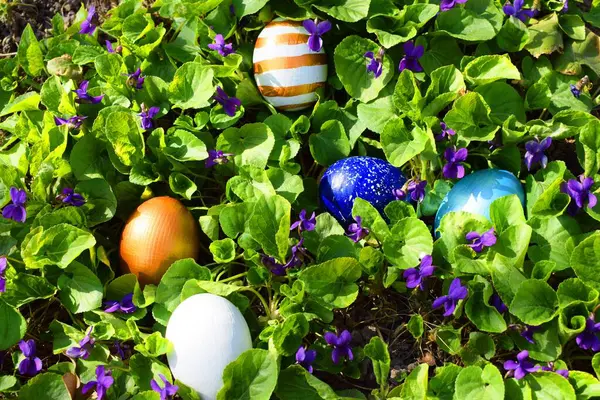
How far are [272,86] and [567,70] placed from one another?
39.4 inches

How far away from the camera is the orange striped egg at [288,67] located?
237 cm

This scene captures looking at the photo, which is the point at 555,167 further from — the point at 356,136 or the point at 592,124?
the point at 356,136

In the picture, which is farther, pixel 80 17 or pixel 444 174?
pixel 80 17

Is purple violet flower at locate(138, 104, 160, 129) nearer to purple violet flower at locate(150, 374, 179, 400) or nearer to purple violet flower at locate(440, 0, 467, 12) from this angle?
purple violet flower at locate(150, 374, 179, 400)

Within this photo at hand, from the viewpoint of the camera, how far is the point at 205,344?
188 cm

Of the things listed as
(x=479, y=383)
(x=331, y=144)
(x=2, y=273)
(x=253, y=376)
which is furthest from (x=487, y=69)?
(x=2, y=273)

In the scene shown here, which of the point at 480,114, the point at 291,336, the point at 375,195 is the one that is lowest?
the point at 291,336

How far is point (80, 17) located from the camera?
9.14 ft

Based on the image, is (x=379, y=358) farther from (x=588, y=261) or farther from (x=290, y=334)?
(x=588, y=261)

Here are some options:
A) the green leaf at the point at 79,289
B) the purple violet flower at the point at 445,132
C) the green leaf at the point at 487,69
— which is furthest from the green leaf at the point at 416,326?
the green leaf at the point at 79,289

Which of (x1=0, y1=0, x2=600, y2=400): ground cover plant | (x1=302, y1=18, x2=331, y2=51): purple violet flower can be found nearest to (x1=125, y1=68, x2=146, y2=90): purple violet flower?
(x1=0, y1=0, x2=600, y2=400): ground cover plant

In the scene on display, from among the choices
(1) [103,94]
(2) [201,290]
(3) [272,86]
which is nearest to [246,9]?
(3) [272,86]

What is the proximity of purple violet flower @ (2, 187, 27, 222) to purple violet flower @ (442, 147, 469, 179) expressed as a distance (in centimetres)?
127

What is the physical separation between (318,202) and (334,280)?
1.25ft
